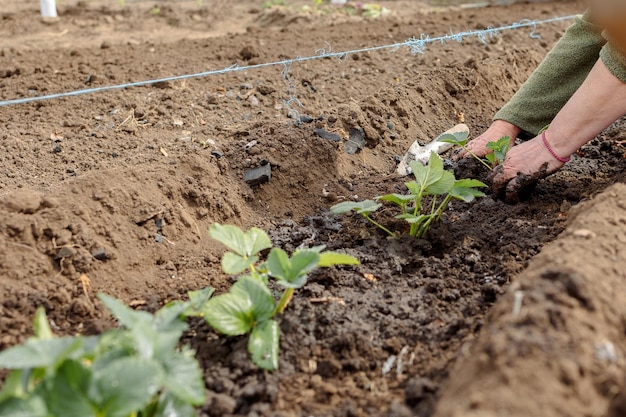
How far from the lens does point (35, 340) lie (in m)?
1.59

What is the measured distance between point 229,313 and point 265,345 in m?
0.15

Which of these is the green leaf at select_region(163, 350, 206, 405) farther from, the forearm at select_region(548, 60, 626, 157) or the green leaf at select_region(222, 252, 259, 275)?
the forearm at select_region(548, 60, 626, 157)

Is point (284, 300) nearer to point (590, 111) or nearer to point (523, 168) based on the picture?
point (523, 168)

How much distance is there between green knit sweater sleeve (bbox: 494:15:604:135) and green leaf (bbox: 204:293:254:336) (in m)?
2.02

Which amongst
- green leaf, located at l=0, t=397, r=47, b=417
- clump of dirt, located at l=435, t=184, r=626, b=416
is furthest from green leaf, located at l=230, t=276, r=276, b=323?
green leaf, located at l=0, t=397, r=47, b=417

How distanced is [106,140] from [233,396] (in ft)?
6.78

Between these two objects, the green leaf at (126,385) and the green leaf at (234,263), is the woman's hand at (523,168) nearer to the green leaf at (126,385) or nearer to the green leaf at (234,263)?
the green leaf at (234,263)

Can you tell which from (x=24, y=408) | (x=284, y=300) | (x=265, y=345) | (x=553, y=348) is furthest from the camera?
(x=284, y=300)

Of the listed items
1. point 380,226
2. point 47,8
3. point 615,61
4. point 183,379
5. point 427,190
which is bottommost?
point 47,8

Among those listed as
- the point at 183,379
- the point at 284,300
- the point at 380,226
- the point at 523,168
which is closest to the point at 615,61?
the point at 523,168

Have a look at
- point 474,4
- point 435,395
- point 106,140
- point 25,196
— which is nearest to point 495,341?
point 435,395

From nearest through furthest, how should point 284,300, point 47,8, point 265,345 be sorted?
1. point 265,345
2. point 284,300
3. point 47,8

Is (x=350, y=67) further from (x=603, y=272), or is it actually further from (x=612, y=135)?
(x=603, y=272)

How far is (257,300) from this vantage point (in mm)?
2074
